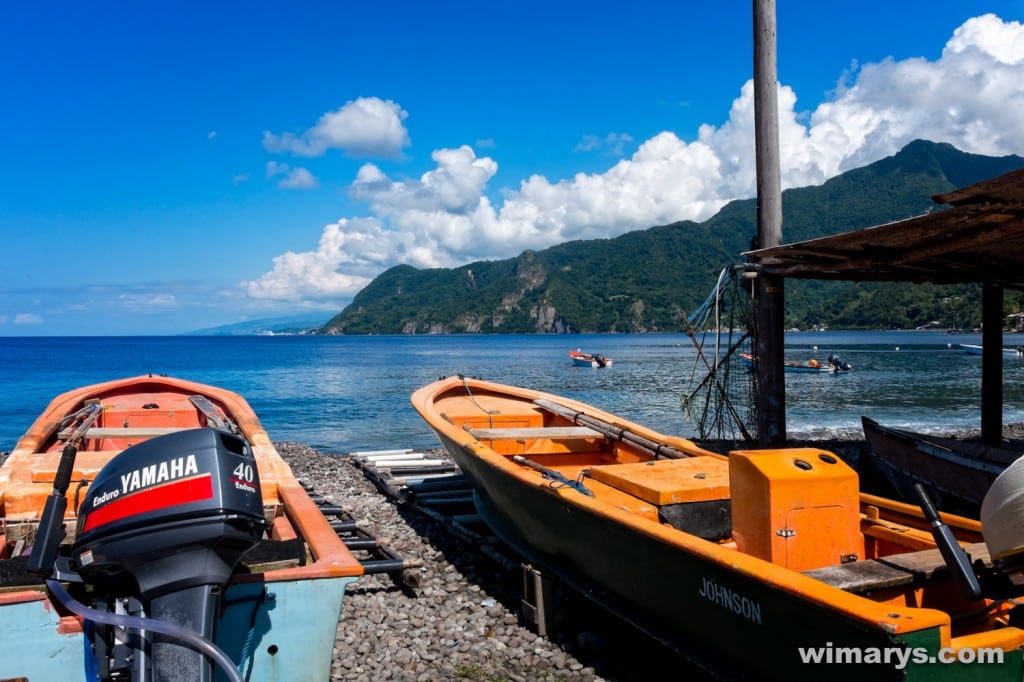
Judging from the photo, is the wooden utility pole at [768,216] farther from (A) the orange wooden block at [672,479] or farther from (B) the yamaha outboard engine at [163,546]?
(B) the yamaha outboard engine at [163,546]

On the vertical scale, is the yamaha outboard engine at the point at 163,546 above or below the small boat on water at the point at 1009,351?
above

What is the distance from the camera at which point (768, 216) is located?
8.33 meters

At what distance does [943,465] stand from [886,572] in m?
5.86

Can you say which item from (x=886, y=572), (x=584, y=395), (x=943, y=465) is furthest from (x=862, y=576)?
(x=584, y=395)

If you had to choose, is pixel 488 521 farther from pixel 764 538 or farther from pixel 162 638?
pixel 162 638

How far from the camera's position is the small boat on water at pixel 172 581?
8.94 ft

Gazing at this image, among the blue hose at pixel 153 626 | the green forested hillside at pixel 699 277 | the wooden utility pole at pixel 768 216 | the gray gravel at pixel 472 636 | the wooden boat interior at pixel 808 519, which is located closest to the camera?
the blue hose at pixel 153 626

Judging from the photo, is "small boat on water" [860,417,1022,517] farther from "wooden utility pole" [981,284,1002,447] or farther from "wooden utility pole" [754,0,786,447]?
"wooden utility pole" [981,284,1002,447]

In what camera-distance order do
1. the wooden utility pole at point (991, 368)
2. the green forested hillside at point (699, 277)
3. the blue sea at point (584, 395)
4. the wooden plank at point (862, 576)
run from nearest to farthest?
the wooden plank at point (862, 576) < the wooden utility pole at point (991, 368) < the blue sea at point (584, 395) < the green forested hillside at point (699, 277)

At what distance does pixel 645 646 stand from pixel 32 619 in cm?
361

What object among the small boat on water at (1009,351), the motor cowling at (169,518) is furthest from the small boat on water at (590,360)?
the motor cowling at (169,518)

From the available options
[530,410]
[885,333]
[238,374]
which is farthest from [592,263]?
[530,410]

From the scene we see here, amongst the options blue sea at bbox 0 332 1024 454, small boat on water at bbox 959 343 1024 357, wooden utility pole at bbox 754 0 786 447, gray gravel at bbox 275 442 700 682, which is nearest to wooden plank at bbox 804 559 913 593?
gray gravel at bbox 275 442 700 682

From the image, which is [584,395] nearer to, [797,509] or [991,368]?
[991,368]
